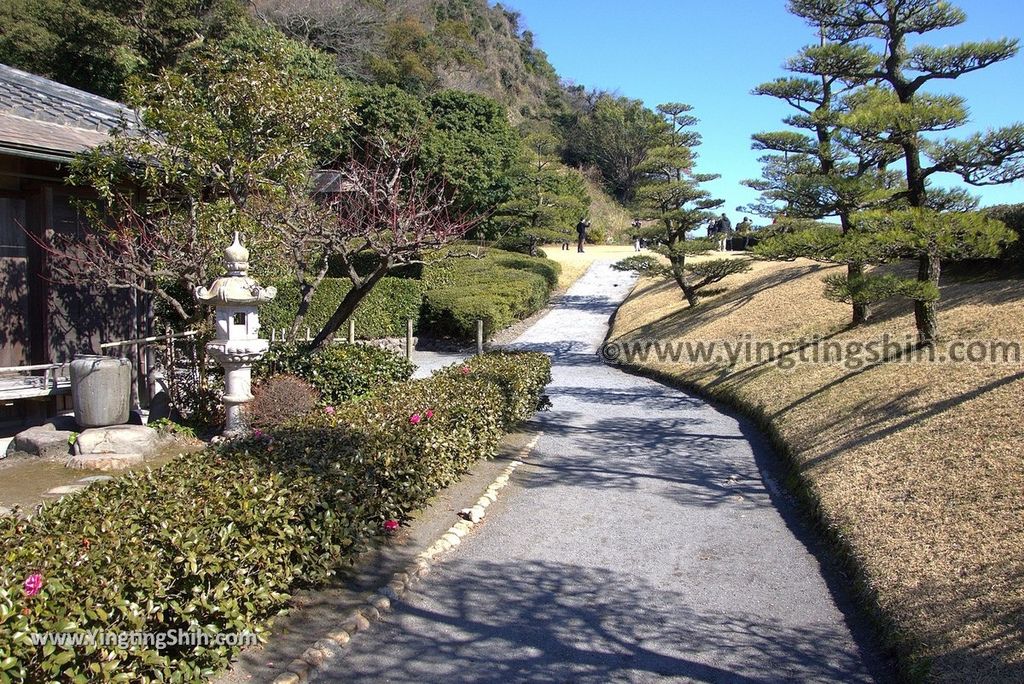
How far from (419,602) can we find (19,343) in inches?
290

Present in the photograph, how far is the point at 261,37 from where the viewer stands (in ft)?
86.5

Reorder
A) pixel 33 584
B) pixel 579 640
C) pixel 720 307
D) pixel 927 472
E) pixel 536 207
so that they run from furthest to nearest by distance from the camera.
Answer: pixel 536 207 → pixel 720 307 → pixel 927 472 → pixel 579 640 → pixel 33 584

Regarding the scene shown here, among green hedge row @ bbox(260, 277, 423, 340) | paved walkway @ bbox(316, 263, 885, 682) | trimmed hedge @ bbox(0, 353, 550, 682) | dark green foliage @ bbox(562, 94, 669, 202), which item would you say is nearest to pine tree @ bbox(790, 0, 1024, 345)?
paved walkway @ bbox(316, 263, 885, 682)

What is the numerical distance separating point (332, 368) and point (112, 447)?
2.69 m

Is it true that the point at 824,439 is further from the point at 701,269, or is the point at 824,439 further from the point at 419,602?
the point at 701,269

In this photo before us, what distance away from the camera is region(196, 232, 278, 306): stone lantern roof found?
824cm

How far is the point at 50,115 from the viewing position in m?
10.5

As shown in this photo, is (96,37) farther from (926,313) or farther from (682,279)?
(926,313)

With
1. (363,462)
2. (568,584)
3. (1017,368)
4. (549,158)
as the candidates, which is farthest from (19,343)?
(549,158)

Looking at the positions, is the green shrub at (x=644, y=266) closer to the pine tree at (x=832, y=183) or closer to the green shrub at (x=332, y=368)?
the pine tree at (x=832, y=183)

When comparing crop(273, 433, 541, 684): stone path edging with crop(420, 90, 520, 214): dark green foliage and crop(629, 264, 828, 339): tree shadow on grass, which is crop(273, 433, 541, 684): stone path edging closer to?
crop(629, 264, 828, 339): tree shadow on grass

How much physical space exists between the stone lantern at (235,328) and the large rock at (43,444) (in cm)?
161

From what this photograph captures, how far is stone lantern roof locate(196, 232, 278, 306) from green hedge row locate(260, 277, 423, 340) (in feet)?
35.6

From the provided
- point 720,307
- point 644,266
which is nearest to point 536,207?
point 644,266
